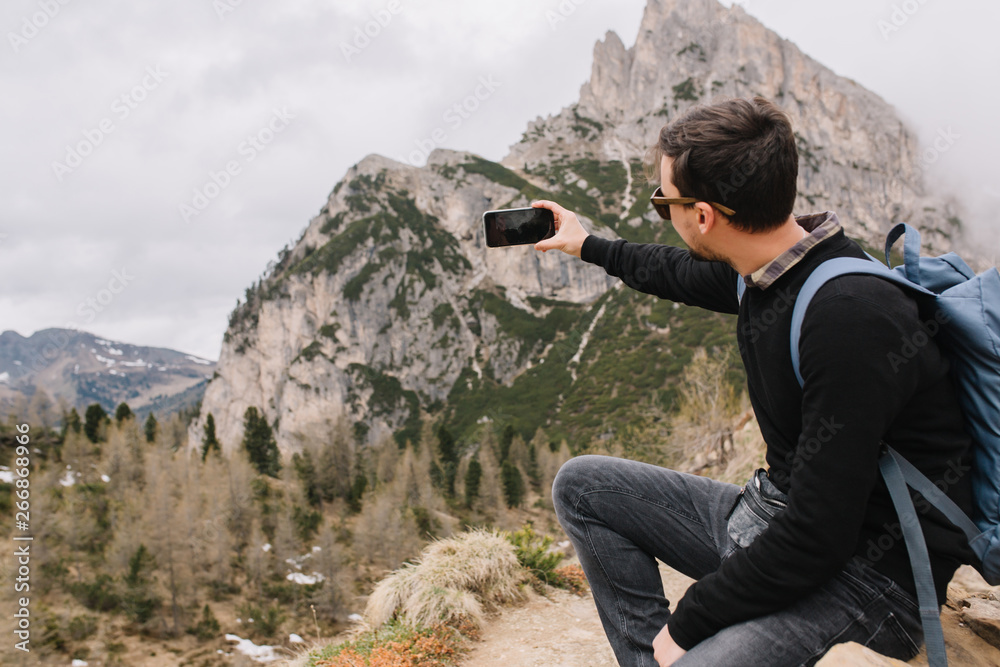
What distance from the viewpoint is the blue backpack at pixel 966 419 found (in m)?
1.46

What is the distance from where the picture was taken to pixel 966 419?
61.1 inches

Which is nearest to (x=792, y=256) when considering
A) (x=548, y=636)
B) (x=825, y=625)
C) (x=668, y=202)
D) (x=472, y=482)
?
(x=668, y=202)

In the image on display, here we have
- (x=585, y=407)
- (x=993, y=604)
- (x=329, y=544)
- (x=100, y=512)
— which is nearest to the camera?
(x=993, y=604)

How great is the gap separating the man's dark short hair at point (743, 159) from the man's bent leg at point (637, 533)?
3.80 ft

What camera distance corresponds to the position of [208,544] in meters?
33.1

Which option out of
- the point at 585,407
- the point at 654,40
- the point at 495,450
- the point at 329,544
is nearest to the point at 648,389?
the point at 585,407

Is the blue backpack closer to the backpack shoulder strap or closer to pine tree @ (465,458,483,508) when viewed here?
the backpack shoulder strap

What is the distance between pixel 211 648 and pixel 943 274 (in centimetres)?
3398

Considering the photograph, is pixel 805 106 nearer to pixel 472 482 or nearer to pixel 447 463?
pixel 447 463

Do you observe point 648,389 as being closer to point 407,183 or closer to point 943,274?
point 943,274

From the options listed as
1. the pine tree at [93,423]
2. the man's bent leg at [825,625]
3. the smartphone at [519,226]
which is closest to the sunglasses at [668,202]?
the smartphone at [519,226]

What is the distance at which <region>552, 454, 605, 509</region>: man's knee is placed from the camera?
2.27 m

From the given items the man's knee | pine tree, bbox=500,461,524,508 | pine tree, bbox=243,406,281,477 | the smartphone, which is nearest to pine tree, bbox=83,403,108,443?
pine tree, bbox=243,406,281,477

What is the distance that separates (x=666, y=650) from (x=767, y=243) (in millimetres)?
1494
